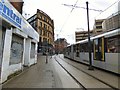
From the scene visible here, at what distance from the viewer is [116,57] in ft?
39.1

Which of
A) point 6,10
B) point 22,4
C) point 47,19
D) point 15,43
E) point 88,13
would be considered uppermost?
point 47,19

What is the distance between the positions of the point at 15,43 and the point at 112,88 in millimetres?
7836

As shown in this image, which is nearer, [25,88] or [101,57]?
[25,88]

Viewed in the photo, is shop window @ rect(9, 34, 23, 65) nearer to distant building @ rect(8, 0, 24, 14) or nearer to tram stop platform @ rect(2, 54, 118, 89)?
tram stop platform @ rect(2, 54, 118, 89)

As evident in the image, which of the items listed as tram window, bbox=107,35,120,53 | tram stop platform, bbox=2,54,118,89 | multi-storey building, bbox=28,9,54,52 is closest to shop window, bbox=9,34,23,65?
tram stop platform, bbox=2,54,118,89

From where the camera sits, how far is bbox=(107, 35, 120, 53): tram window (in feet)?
38.6

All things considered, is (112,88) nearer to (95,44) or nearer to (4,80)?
(4,80)

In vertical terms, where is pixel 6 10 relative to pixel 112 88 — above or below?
above

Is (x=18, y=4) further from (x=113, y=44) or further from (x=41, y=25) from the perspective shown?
(x=41, y=25)

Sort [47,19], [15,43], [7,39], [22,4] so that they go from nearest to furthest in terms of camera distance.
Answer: [7,39] → [15,43] → [22,4] → [47,19]

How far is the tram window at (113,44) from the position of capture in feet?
38.6

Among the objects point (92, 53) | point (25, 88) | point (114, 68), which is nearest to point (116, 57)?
point (114, 68)

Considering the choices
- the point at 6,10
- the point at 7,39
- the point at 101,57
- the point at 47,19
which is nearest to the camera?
the point at 6,10

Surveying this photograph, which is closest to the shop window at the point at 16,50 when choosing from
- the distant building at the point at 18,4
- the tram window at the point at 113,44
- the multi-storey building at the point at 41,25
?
the distant building at the point at 18,4
